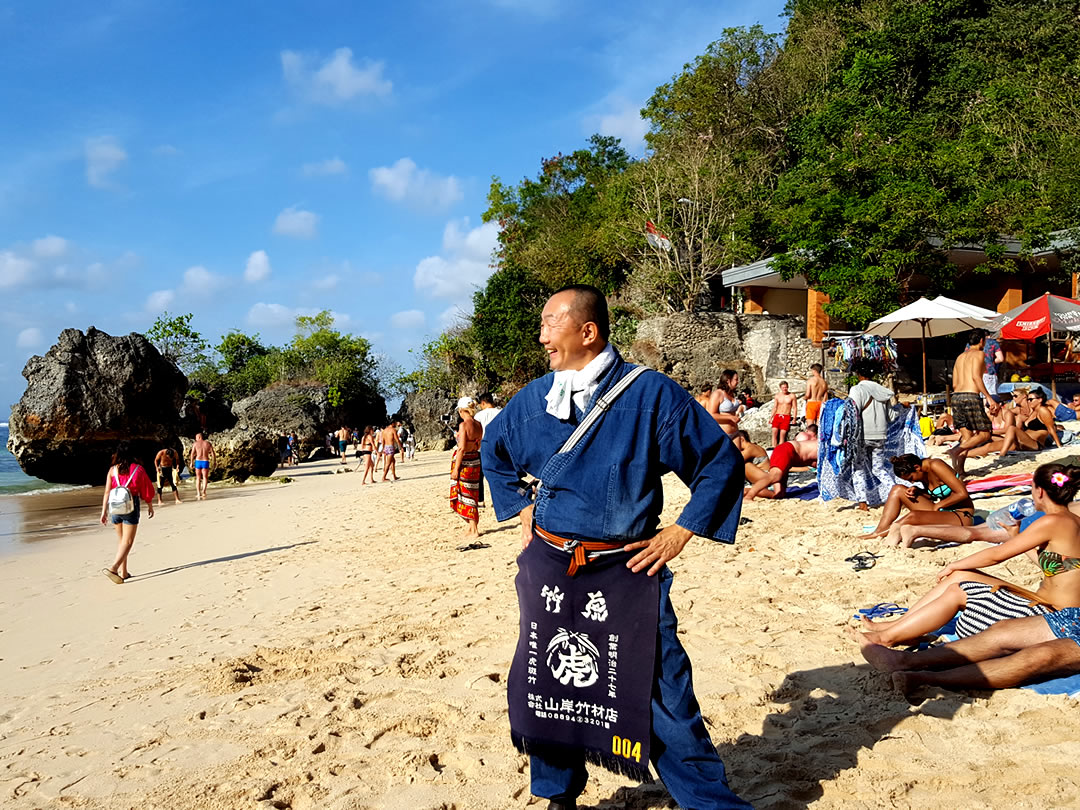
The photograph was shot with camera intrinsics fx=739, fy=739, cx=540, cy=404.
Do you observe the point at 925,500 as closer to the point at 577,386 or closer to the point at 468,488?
the point at 468,488

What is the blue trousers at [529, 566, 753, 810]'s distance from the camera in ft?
7.24

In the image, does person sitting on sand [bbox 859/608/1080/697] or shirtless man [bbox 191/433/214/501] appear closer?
person sitting on sand [bbox 859/608/1080/697]

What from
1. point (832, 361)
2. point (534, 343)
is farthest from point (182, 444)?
point (832, 361)

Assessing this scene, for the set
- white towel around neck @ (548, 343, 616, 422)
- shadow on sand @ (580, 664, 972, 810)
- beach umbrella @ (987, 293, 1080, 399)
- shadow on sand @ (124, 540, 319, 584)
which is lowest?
shadow on sand @ (124, 540, 319, 584)

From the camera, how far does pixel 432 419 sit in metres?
34.5

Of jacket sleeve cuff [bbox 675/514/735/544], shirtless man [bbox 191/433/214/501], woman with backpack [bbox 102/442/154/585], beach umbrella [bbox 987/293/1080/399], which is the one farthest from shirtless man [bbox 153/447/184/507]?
beach umbrella [bbox 987/293/1080/399]

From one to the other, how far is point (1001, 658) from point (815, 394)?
28.3 feet

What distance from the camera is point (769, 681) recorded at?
3648 millimetres

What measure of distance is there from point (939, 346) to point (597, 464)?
2200 cm

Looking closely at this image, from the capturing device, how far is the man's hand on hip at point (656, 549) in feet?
7.29

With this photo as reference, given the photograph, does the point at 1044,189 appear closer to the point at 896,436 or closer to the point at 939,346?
the point at 939,346

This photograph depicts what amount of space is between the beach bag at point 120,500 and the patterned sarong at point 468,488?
3.40 m

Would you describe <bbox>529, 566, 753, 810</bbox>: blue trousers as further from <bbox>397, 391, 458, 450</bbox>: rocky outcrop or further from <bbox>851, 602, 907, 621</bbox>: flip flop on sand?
<bbox>397, 391, 458, 450</bbox>: rocky outcrop

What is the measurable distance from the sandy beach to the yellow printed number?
631 mm
